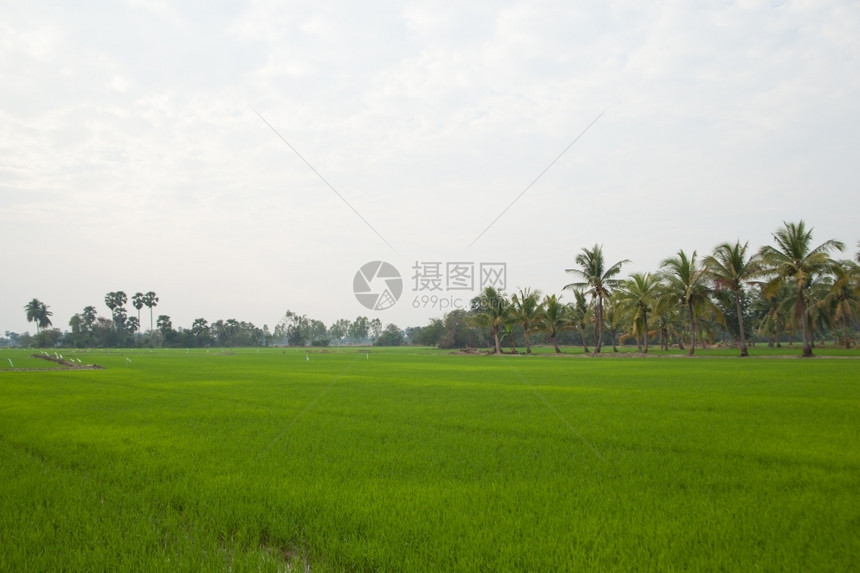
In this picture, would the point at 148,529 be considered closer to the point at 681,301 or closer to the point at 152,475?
the point at 152,475

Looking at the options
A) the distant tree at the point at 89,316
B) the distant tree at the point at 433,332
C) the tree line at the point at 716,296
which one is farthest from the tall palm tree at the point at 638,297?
the distant tree at the point at 89,316

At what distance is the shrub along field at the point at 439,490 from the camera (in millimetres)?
3658

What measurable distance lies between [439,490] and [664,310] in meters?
37.5

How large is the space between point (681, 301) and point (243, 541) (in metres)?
40.0

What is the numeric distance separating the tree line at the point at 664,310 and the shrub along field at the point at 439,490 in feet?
83.1

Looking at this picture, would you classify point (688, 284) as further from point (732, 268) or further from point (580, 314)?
point (580, 314)

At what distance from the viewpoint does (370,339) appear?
18075 cm

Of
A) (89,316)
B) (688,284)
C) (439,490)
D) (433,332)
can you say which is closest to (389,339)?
(433,332)

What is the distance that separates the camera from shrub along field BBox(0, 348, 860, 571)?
3658 mm

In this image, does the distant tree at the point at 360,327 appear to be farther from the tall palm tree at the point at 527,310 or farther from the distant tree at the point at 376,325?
the tall palm tree at the point at 527,310

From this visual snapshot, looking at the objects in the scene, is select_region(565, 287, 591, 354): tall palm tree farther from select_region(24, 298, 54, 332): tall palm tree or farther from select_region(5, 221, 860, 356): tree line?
select_region(24, 298, 54, 332): tall palm tree

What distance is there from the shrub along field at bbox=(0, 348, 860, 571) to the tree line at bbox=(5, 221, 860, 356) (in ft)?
83.1

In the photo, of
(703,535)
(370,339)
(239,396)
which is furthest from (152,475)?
(370,339)

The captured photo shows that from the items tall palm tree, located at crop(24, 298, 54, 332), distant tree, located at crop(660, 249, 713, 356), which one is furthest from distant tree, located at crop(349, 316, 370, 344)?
distant tree, located at crop(660, 249, 713, 356)
